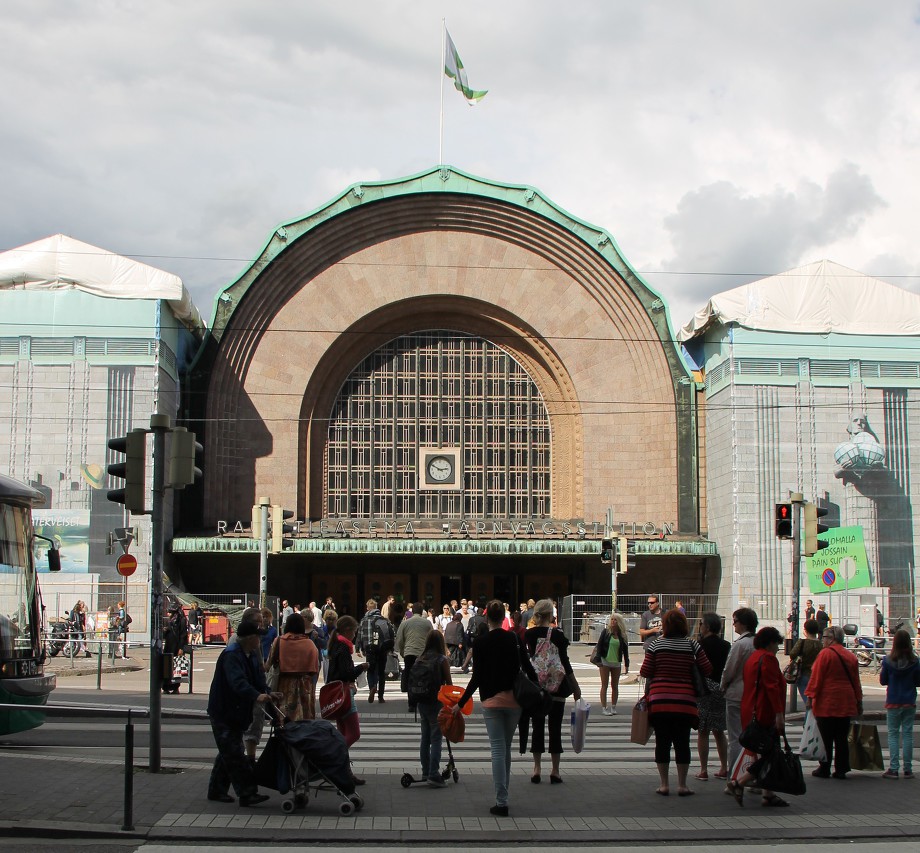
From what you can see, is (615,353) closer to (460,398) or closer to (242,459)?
(460,398)

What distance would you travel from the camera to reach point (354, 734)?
11.4 meters

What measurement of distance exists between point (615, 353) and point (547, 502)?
18.9 ft

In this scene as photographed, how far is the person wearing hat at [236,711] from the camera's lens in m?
10.1

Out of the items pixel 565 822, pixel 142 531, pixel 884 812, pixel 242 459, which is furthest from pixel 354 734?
pixel 242 459

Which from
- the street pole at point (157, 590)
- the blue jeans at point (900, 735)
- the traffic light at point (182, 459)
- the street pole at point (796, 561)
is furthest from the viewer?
the street pole at point (796, 561)

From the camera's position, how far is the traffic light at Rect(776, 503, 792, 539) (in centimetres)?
2009

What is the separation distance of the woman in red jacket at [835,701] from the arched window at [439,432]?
93.8 feet

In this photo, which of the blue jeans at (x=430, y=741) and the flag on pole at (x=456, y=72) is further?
the flag on pole at (x=456, y=72)

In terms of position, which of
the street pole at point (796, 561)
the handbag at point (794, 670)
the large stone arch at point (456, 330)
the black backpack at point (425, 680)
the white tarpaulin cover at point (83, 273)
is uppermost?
the white tarpaulin cover at point (83, 273)

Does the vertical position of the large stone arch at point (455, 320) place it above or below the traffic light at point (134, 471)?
above

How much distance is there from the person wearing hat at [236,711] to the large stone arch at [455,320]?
1139 inches

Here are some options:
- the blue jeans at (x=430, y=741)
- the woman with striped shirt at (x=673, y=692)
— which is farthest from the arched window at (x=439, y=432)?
the woman with striped shirt at (x=673, y=692)

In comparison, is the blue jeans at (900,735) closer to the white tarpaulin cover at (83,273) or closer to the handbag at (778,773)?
the handbag at (778,773)

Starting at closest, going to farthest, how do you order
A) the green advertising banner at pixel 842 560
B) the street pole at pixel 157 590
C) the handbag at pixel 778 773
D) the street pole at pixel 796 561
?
the handbag at pixel 778 773, the street pole at pixel 157 590, the street pole at pixel 796 561, the green advertising banner at pixel 842 560
